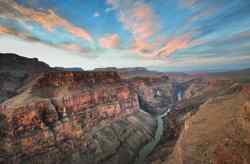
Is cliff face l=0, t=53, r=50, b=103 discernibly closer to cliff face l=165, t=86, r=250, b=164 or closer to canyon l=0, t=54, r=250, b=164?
canyon l=0, t=54, r=250, b=164

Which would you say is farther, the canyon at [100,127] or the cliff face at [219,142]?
the canyon at [100,127]

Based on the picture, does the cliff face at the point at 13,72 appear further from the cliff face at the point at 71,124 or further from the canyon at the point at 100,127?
the cliff face at the point at 71,124

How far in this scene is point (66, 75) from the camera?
52.0 metres

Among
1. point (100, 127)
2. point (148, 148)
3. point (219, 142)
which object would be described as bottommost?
point (148, 148)

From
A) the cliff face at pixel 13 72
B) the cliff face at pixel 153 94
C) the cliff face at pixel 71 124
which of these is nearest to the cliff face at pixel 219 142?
the cliff face at pixel 71 124

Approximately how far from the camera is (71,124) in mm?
40750

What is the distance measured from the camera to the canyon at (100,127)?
2144 cm

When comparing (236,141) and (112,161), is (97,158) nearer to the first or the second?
(112,161)

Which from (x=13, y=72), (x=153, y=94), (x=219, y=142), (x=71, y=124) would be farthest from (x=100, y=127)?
(x=153, y=94)

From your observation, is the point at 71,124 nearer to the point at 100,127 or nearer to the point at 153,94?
the point at 100,127

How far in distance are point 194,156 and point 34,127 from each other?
3488cm

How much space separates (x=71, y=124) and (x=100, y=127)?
1085 cm

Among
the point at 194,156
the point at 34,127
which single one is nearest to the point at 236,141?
the point at 194,156

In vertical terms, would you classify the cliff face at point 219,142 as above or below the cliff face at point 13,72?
below
